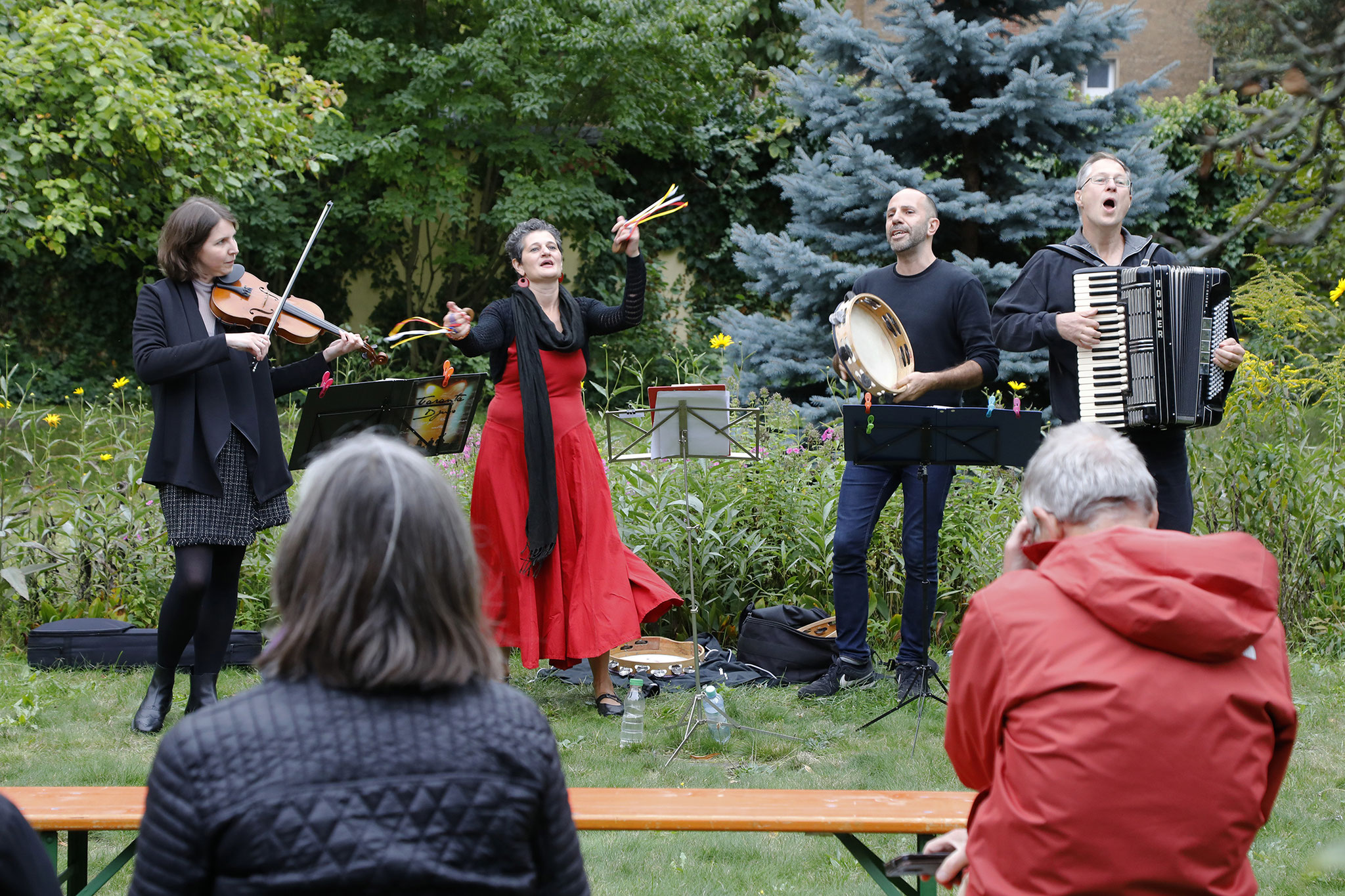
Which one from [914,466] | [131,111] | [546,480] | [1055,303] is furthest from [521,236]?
[131,111]

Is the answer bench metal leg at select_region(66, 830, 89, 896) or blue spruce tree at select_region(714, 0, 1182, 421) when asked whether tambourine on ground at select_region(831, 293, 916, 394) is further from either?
blue spruce tree at select_region(714, 0, 1182, 421)

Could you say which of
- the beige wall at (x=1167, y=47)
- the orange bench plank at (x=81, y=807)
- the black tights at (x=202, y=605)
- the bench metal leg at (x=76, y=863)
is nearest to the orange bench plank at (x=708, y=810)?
the orange bench plank at (x=81, y=807)

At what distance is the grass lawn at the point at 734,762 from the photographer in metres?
3.16

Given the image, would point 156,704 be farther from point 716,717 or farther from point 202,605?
point 716,717

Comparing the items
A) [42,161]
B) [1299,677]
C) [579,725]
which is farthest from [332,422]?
[42,161]

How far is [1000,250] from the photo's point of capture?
938cm

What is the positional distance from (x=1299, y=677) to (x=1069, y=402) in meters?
1.93

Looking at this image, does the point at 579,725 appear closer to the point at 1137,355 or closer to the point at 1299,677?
the point at 1137,355

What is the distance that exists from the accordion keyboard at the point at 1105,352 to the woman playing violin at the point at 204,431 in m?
2.55

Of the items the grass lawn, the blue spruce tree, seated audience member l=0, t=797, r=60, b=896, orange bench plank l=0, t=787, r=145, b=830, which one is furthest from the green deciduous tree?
seated audience member l=0, t=797, r=60, b=896

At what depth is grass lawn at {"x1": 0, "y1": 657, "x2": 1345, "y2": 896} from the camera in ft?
10.4

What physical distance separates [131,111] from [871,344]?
21.3 feet

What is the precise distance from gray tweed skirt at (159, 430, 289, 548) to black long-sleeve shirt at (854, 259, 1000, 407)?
97.4 inches

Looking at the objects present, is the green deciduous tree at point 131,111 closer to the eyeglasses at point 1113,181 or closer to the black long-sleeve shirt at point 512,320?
the black long-sleeve shirt at point 512,320
